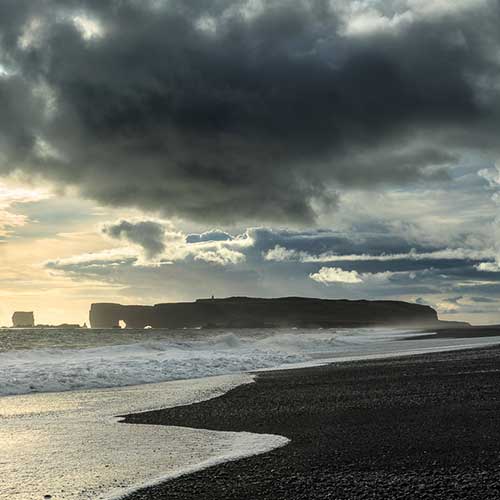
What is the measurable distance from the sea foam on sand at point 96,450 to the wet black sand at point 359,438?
411mm

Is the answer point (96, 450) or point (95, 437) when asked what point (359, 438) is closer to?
point (96, 450)

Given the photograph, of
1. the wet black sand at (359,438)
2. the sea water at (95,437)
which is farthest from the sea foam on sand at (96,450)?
the wet black sand at (359,438)

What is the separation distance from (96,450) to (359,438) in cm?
313

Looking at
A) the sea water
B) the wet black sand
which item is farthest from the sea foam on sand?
the wet black sand

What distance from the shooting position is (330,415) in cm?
902

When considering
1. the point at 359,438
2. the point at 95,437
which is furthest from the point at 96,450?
the point at 359,438

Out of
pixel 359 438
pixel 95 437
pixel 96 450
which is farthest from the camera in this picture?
pixel 95 437

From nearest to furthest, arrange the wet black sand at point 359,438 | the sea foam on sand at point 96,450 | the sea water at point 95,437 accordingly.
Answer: the wet black sand at point 359,438 → the sea foam on sand at point 96,450 → the sea water at point 95,437

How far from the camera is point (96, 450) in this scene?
6.95 meters

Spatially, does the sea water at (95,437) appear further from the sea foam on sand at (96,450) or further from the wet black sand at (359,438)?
the wet black sand at (359,438)

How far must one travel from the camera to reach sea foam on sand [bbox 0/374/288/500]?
5391 mm

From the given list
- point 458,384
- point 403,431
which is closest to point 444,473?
point 403,431

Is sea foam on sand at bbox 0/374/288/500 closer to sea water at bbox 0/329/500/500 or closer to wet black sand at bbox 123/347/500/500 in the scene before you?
sea water at bbox 0/329/500/500

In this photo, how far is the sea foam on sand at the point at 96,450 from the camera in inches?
212
